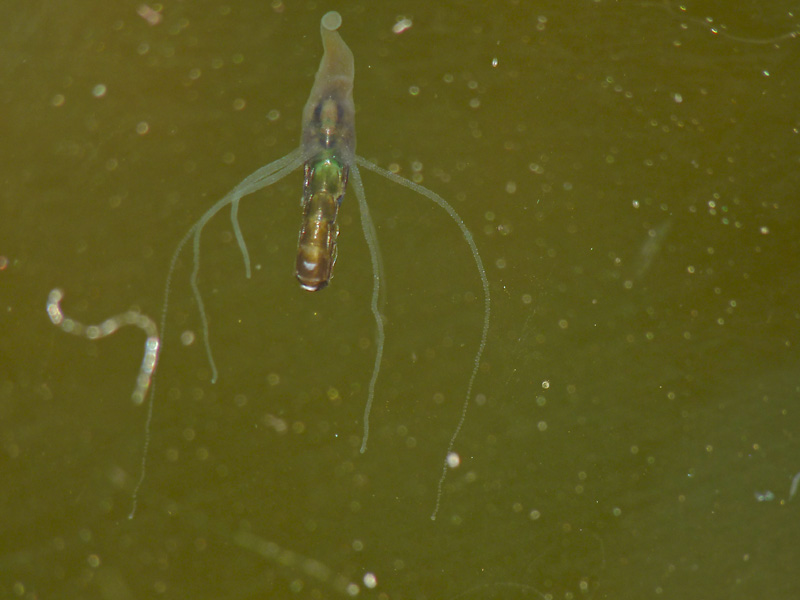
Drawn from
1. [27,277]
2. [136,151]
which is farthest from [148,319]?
[136,151]

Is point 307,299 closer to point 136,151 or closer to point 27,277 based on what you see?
point 136,151

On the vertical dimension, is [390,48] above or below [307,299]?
above

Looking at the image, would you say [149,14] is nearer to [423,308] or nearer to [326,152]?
[326,152]

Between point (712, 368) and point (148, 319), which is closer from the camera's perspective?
point (148, 319)

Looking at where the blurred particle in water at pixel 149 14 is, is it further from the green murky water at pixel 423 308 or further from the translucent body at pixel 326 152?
the translucent body at pixel 326 152

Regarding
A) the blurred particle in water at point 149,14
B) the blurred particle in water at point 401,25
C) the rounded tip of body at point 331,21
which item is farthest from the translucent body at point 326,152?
the blurred particle in water at point 149,14

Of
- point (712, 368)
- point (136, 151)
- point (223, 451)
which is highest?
point (136, 151)

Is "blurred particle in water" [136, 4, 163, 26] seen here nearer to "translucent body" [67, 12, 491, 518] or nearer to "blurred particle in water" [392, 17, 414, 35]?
"translucent body" [67, 12, 491, 518]

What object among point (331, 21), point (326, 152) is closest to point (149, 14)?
point (331, 21)
